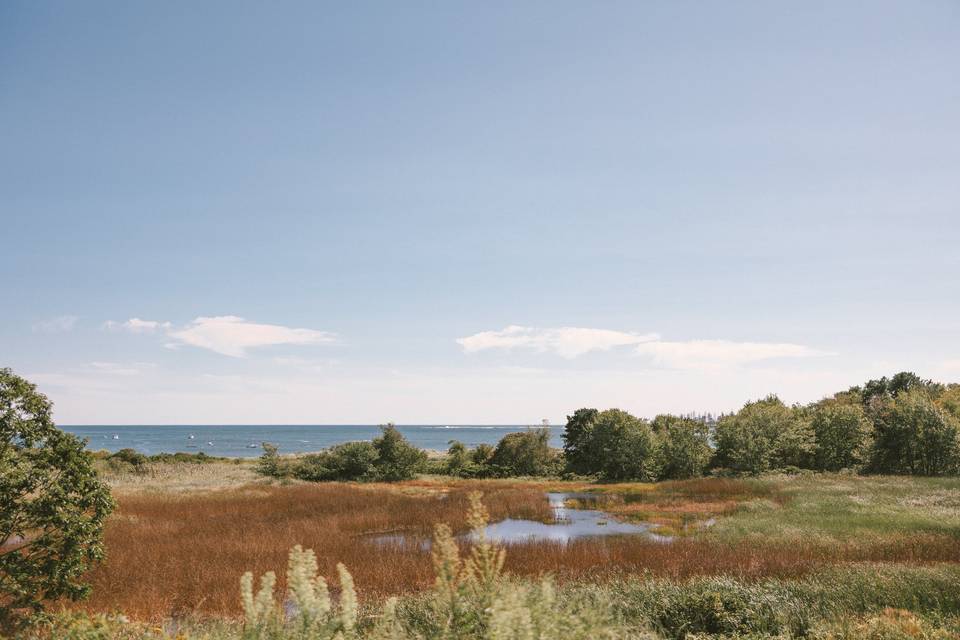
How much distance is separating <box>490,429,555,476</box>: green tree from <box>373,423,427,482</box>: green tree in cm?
835

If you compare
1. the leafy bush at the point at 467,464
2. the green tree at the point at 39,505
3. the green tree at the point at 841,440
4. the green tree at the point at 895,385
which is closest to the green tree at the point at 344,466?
the leafy bush at the point at 467,464

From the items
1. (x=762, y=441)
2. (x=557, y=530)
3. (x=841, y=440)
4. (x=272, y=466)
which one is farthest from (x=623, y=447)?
(x=272, y=466)

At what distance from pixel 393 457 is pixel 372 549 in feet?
88.8

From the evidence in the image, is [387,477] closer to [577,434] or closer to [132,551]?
[577,434]

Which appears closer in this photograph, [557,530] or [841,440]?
[557,530]

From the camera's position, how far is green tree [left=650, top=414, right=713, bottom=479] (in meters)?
42.8

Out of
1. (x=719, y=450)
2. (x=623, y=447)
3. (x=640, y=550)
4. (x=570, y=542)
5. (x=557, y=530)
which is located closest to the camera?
(x=640, y=550)

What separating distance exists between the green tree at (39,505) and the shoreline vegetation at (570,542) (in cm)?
54

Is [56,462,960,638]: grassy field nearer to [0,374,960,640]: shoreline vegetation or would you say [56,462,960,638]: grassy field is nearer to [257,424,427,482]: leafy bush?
[0,374,960,640]: shoreline vegetation

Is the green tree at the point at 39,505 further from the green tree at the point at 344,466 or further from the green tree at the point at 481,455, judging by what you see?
the green tree at the point at 481,455

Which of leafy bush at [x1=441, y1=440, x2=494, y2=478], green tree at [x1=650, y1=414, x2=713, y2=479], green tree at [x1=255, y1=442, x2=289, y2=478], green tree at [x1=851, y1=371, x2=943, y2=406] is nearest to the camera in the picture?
green tree at [x1=255, y1=442, x2=289, y2=478]

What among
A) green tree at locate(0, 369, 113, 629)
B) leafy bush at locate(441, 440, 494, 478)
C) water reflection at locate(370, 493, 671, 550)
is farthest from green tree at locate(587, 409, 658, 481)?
green tree at locate(0, 369, 113, 629)

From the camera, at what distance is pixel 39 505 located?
9.48 m

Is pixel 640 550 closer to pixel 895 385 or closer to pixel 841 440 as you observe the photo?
pixel 841 440
